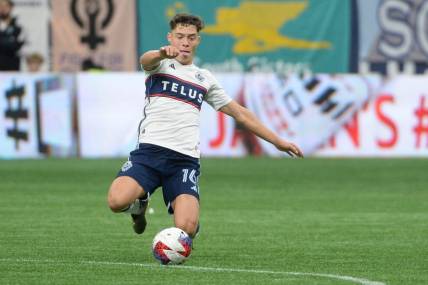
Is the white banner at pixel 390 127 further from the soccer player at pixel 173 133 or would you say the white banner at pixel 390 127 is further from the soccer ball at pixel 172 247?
the soccer ball at pixel 172 247

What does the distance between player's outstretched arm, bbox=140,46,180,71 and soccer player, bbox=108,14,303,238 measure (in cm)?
3

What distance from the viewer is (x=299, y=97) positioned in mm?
26547

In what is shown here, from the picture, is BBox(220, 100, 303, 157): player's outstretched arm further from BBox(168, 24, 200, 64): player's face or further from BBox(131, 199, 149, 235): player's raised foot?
BBox(131, 199, 149, 235): player's raised foot

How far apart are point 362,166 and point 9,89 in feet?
21.7

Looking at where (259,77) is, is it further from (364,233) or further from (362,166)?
(364,233)

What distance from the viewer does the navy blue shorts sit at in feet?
36.8

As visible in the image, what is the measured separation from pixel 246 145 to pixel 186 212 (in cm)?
1542

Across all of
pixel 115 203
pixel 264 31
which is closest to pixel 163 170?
pixel 115 203

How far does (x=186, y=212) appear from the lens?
1105 centimetres

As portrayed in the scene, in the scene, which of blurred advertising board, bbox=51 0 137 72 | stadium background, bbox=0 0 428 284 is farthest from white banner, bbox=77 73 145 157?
blurred advertising board, bbox=51 0 137 72

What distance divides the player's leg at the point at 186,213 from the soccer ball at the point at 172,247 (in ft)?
0.86

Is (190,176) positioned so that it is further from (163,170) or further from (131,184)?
(131,184)

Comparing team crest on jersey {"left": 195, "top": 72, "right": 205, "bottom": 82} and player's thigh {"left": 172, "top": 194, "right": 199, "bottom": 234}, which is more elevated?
team crest on jersey {"left": 195, "top": 72, "right": 205, "bottom": 82}

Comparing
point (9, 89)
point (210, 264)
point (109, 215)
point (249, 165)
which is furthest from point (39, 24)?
point (210, 264)
